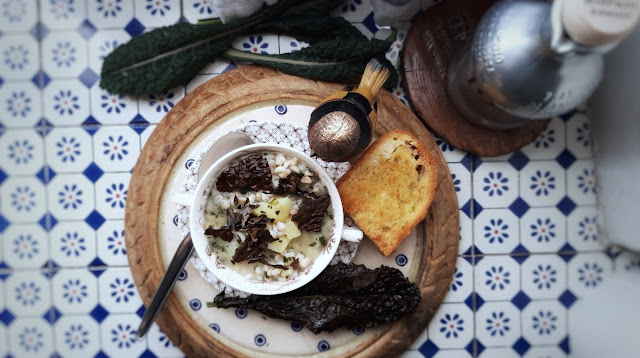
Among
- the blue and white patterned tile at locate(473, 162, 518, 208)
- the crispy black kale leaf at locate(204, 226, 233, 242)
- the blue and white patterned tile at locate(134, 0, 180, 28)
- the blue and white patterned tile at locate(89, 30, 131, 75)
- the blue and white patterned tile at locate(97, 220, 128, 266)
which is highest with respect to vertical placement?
the blue and white patterned tile at locate(134, 0, 180, 28)

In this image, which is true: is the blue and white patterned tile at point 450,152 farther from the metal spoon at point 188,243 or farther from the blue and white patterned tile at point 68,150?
the blue and white patterned tile at point 68,150

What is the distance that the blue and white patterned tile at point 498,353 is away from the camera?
4.20 ft

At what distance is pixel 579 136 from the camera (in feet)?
4.19

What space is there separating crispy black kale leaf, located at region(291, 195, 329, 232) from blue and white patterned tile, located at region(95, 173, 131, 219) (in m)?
0.50

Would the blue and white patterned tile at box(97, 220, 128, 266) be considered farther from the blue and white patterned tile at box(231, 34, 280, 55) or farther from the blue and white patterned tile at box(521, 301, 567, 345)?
the blue and white patterned tile at box(521, 301, 567, 345)

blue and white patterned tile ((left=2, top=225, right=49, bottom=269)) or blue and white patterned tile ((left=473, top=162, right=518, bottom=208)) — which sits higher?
blue and white patterned tile ((left=473, top=162, right=518, bottom=208))

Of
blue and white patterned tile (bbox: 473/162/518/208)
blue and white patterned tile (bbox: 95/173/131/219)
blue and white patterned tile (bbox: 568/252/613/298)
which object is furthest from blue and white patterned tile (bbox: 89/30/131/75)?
blue and white patterned tile (bbox: 568/252/613/298)

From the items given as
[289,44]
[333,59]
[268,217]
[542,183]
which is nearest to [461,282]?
[542,183]

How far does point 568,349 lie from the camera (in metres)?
1.31

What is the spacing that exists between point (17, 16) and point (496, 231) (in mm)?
1399

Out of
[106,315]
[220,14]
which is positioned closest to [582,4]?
[220,14]

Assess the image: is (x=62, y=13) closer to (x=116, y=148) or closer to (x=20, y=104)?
(x=20, y=104)

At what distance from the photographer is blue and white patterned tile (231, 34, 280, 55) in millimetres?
1224

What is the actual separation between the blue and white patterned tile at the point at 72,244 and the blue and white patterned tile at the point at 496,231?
103cm
